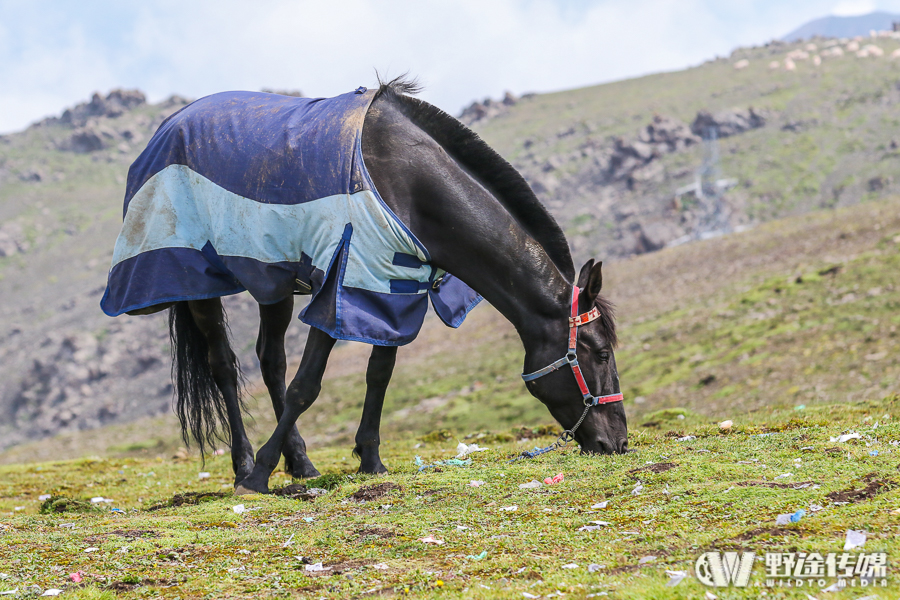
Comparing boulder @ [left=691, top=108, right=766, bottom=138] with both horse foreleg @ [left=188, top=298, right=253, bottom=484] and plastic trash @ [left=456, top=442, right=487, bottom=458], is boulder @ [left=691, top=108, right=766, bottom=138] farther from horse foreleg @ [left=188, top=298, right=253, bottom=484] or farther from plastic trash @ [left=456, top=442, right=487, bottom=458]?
horse foreleg @ [left=188, top=298, right=253, bottom=484]

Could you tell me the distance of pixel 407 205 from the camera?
5.70m

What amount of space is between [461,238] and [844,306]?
13610 mm

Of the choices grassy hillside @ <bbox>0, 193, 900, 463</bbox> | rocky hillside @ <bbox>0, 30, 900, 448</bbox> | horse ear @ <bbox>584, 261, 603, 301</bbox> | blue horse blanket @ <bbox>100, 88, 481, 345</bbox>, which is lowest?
grassy hillside @ <bbox>0, 193, 900, 463</bbox>

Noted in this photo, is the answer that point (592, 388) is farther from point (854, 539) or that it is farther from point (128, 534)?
point (128, 534)

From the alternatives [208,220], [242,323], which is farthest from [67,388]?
[208,220]

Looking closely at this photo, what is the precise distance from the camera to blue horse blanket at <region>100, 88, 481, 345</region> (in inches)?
212

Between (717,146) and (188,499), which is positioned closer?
(188,499)

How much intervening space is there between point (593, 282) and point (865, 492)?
2405 millimetres

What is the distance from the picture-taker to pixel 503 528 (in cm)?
407

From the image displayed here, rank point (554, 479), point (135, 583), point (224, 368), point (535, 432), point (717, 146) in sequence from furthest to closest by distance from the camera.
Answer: point (717, 146) < point (535, 432) < point (224, 368) < point (554, 479) < point (135, 583)

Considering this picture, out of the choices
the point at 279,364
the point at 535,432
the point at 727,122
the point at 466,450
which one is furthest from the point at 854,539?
the point at 727,122

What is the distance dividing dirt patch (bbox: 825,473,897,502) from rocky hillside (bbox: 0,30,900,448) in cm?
2702

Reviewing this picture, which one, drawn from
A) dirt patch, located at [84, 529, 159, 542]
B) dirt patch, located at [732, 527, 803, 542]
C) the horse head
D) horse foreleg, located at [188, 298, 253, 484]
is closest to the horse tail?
horse foreleg, located at [188, 298, 253, 484]

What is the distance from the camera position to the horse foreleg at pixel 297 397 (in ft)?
18.8
